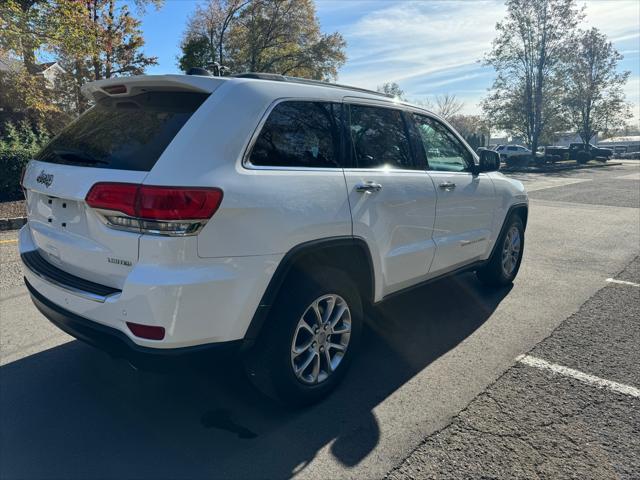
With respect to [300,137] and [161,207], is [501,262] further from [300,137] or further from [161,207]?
[161,207]

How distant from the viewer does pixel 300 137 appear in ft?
9.22

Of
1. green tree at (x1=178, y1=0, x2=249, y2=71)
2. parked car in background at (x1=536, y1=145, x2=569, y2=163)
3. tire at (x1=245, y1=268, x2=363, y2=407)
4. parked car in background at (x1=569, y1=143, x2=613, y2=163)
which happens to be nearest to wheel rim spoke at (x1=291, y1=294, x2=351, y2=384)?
tire at (x1=245, y1=268, x2=363, y2=407)

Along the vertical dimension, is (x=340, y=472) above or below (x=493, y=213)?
below

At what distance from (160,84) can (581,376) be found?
130 inches

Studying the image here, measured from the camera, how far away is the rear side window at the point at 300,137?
8.54 feet

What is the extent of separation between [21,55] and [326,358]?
13033mm

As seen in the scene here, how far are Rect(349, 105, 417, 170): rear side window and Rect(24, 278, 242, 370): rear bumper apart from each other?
1480mm

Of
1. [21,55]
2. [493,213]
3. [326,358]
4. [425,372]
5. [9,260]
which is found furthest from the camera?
[21,55]

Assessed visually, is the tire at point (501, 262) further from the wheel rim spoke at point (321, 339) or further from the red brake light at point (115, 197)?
the red brake light at point (115, 197)

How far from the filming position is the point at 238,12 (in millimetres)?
32062

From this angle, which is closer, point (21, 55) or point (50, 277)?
point (50, 277)

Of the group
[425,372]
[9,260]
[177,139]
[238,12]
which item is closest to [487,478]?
[425,372]

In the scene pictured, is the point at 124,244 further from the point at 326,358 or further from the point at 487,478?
the point at 487,478

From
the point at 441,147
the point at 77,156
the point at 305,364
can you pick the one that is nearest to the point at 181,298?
the point at 305,364
